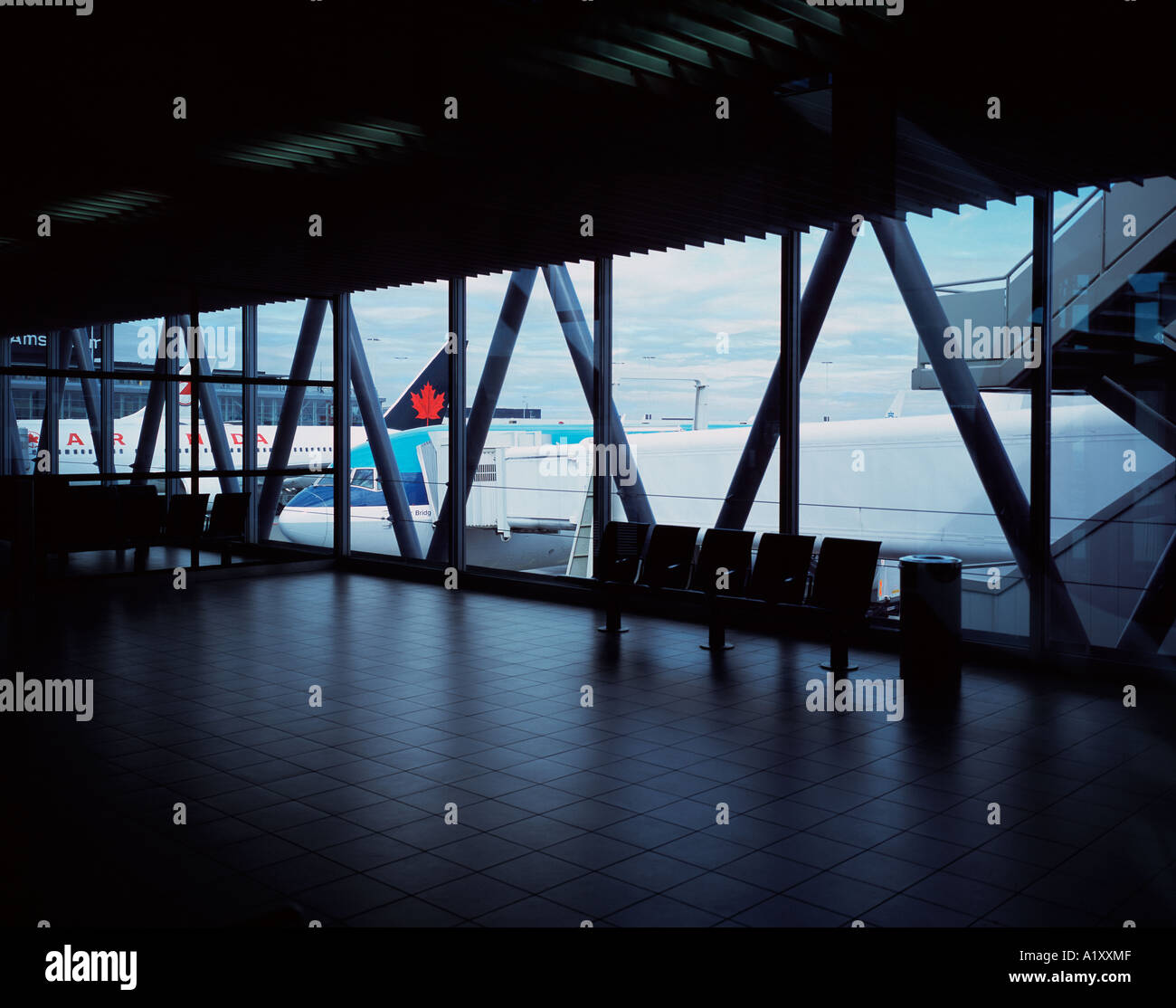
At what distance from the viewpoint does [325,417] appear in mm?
13156

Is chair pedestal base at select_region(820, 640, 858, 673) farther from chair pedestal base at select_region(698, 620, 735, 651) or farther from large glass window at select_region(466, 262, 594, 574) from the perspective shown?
large glass window at select_region(466, 262, 594, 574)

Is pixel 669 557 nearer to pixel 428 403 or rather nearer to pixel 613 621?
pixel 613 621

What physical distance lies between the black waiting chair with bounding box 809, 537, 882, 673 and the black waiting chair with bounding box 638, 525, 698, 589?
4.10 ft

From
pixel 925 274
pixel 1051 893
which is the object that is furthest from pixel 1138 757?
pixel 925 274

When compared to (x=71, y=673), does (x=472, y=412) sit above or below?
above

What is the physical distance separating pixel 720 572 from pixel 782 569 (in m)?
0.53

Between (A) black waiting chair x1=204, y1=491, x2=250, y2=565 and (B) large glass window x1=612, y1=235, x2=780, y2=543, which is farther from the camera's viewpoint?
(A) black waiting chair x1=204, y1=491, x2=250, y2=565

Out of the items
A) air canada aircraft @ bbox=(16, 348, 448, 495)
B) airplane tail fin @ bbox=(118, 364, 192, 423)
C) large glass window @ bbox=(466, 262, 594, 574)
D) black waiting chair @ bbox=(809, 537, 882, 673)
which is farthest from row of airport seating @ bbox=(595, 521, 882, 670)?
airplane tail fin @ bbox=(118, 364, 192, 423)

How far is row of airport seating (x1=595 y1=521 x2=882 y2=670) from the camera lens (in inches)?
273

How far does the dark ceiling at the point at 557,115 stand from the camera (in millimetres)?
4500

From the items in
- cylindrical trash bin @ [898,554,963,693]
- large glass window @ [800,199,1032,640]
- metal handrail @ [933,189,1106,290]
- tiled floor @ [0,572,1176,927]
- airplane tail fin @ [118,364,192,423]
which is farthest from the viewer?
airplane tail fin @ [118,364,192,423]

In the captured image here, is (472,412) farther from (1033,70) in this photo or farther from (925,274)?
(1033,70)

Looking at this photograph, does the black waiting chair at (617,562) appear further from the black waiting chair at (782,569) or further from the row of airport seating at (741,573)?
the black waiting chair at (782,569)

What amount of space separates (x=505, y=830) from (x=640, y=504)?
636 cm
